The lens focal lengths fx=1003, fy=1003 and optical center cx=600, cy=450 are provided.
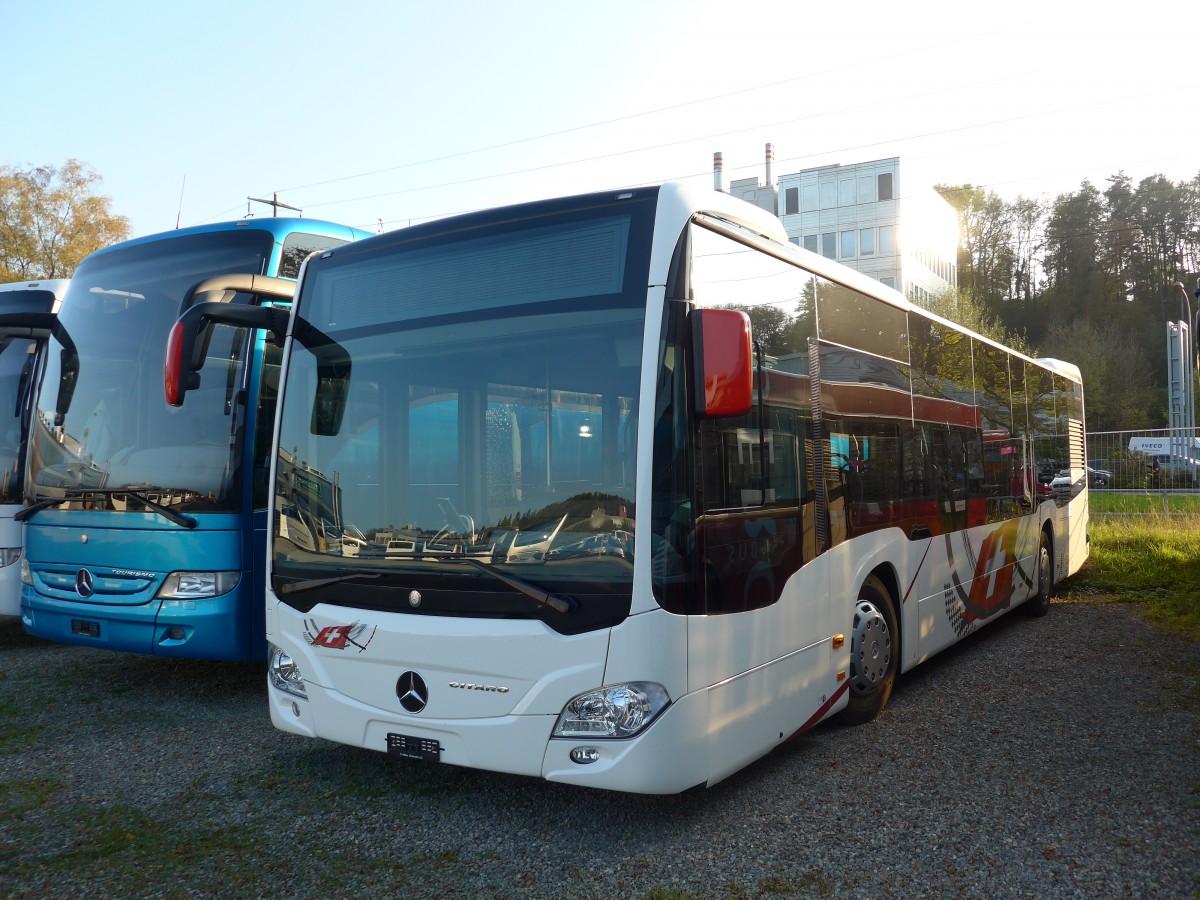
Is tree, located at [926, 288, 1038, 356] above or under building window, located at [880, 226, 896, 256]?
under

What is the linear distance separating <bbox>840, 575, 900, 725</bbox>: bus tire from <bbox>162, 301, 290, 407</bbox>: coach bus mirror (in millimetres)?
3711

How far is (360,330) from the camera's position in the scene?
5.03m

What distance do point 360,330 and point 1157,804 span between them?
14.7ft

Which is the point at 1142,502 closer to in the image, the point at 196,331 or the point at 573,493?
the point at 573,493

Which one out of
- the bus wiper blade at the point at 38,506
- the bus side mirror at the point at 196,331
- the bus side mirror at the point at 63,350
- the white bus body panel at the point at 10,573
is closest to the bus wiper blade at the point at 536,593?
the bus side mirror at the point at 196,331

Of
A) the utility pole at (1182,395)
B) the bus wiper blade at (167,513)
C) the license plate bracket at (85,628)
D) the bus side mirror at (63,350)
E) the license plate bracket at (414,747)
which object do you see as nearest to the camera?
the license plate bracket at (414,747)

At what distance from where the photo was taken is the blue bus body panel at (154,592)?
21.3 feet

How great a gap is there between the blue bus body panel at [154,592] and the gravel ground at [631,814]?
53cm

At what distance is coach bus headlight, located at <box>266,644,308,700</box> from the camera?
197 inches

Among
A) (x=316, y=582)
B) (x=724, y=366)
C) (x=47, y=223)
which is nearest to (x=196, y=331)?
(x=316, y=582)

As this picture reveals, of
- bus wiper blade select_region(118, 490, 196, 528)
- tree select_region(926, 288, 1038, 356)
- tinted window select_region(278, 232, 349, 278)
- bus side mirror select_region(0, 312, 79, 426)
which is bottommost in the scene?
bus wiper blade select_region(118, 490, 196, 528)

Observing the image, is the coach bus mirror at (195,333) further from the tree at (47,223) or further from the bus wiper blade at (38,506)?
the tree at (47,223)

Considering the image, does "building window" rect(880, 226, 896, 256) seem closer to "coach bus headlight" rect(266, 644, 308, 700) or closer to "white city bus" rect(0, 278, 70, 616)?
"white city bus" rect(0, 278, 70, 616)

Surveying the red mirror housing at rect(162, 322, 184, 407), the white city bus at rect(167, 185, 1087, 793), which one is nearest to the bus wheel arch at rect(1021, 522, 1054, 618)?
the white city bus at rect(167, 185, 1087, 793)
